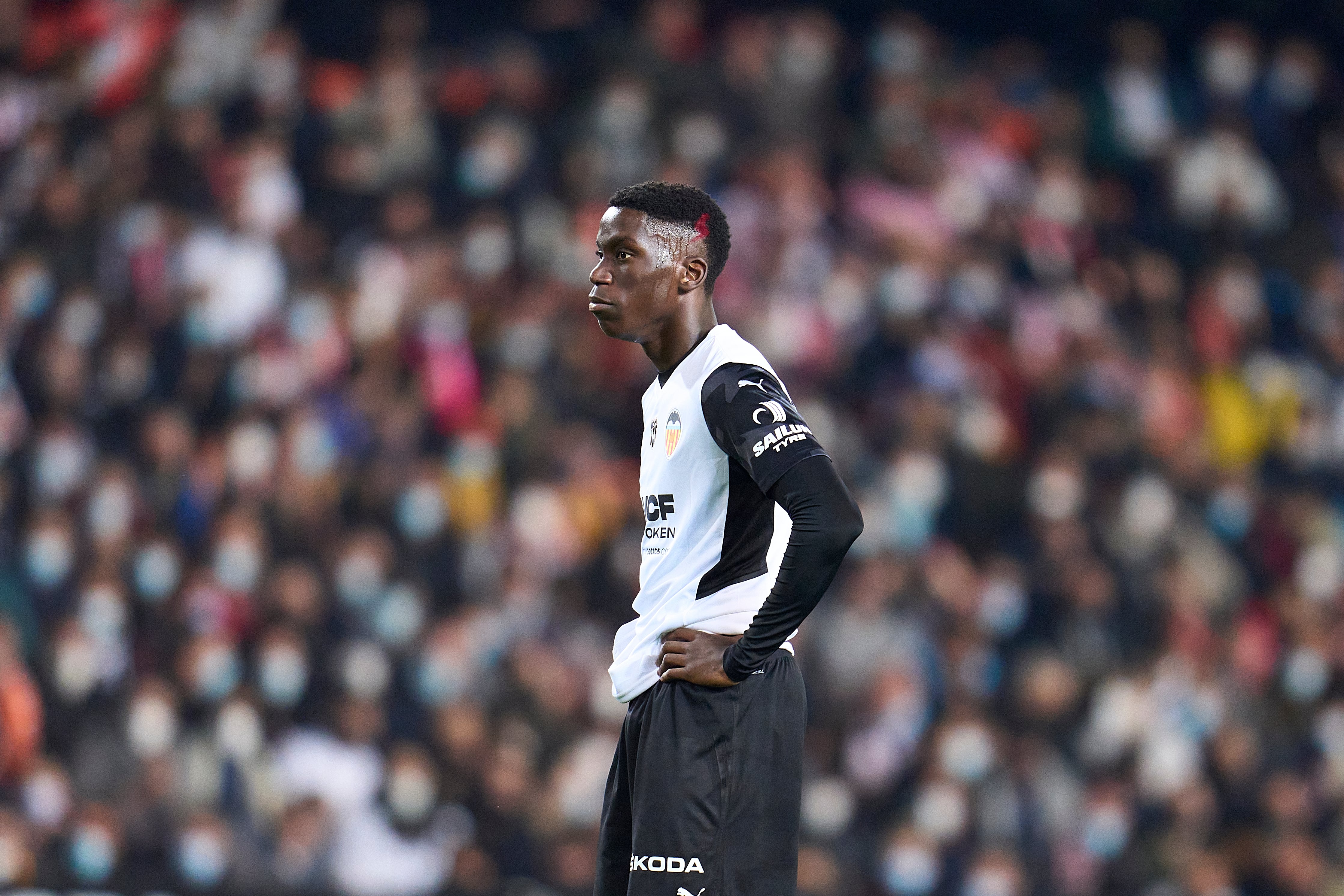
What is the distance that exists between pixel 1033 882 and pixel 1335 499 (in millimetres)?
4265

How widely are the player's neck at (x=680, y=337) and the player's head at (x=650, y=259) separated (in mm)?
18

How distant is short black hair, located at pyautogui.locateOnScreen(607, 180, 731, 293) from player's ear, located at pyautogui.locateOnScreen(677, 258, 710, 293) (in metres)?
0.02

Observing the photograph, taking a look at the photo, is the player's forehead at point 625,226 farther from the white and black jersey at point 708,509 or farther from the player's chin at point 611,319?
the white and black jersey at point 708,509

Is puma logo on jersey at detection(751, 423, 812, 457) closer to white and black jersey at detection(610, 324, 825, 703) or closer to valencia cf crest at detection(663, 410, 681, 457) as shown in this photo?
white and black jersey at detection(610, 324, 825, 703)

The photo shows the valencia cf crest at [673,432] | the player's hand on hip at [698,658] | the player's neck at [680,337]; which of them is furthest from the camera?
the player's neck at [680,337]

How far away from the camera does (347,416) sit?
37.0ft

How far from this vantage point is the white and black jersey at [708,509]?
400cm

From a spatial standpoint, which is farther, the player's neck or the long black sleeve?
the player's neck

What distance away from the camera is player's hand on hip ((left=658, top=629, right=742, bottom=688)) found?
399 cm

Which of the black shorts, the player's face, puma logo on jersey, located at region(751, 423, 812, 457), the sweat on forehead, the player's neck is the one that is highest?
the sweat on forehead

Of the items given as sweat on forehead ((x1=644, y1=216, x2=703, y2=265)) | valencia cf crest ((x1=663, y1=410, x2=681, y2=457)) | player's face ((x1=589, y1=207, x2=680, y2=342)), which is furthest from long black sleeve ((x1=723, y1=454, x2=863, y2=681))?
sweat on forehead ((x1=644, y1=216, x2=703, y2=265))

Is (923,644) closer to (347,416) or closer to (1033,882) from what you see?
(1033,882)

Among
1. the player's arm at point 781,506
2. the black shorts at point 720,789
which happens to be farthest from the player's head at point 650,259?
the black shorts at point 720,789

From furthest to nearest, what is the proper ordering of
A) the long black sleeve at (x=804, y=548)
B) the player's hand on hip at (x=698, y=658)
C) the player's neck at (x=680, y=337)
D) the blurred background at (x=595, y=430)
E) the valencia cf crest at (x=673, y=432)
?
the blurred background at (x=595, y=430)
the player's neck at (x=680, y=337)
the valencia cf crest at (x=673, y=432)
the player's hand on hip at (x=698, y=658)
the long black sleeve at (x=804, y=548)
